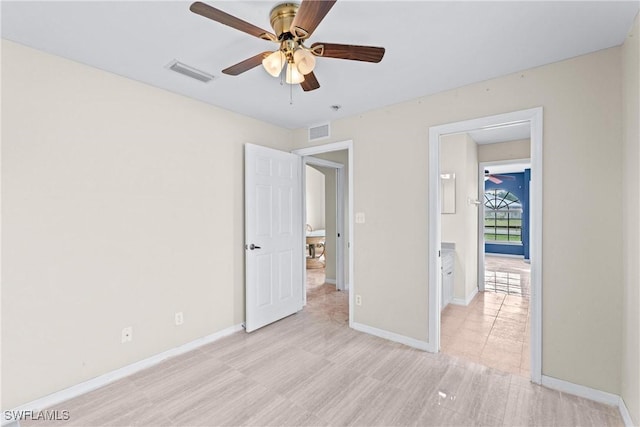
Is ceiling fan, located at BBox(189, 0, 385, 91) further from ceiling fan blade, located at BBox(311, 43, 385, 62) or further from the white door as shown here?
the white door

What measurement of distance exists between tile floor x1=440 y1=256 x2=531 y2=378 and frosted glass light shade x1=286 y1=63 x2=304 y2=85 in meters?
2.71

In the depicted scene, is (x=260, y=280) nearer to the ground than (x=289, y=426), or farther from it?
farther from it

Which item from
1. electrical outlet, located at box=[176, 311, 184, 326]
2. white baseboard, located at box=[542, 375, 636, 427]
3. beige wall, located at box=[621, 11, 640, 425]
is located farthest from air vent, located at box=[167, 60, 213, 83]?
white baseboard, located at box=[542, 375, 636, 427]

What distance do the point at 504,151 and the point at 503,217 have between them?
510 cm

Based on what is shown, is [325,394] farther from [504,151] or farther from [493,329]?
[504,151]

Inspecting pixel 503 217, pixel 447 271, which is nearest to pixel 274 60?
pixel 447 271

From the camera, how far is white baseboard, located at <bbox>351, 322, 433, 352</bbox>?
290 cm

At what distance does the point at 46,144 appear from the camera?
6.81 feet

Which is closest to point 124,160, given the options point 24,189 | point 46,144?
point 46,144

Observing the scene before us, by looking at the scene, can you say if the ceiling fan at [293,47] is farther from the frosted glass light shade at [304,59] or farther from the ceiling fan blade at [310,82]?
the ceiling fan blade at [310,82]

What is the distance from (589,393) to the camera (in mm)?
2131

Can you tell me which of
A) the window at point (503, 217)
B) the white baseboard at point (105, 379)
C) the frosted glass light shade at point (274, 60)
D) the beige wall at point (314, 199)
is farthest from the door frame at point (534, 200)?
the window at point (503, 217)

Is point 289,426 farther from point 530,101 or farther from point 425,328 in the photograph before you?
point 530,101

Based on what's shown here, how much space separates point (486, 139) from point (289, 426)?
4.74 m
